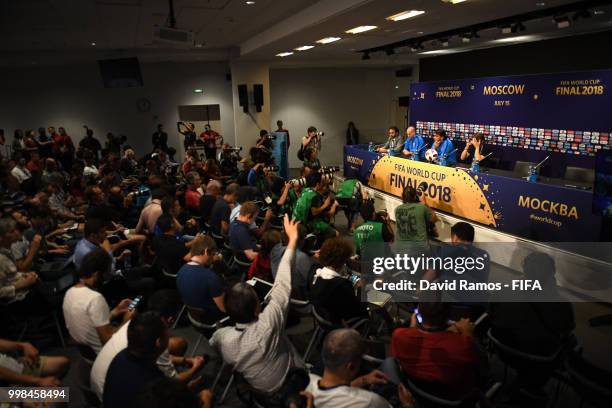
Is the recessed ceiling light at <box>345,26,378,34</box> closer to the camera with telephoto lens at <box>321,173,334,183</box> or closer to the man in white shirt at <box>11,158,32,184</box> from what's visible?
the camera with telephoto lens at <box>321,173,334,183</box>

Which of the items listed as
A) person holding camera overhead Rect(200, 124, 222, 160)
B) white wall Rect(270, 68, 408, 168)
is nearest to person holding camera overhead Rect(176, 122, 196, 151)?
person holding camera overhead Rect(200, 124, 222, 160)

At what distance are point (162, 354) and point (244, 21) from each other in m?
6.59

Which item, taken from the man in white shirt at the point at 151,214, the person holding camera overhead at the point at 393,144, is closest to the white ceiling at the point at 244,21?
the person holding camera overhead at the point at 393,144

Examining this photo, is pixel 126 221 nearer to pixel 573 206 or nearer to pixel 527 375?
pixel 527 375

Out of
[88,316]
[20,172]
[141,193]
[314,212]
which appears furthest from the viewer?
[20,172]

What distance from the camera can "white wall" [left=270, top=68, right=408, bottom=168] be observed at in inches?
577

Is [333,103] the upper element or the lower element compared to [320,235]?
upper

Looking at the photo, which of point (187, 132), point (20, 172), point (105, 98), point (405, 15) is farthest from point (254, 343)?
point (105, 98)

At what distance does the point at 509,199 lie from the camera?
5.52 metres

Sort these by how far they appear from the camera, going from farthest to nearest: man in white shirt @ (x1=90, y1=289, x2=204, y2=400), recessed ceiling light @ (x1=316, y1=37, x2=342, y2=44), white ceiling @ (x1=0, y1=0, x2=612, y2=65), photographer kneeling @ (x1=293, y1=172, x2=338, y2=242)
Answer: recessed ceiling light @ (x1=316, y1=37, x2=342, y2=44), white ceiling @ (x1=0, y1=0, x2=612, y2=65), photographer kneeling @ (x1=293, y1=172, x2=338, y2=242), man in white shirt @ (x1=90, y1=289, x2=204, y2=400)

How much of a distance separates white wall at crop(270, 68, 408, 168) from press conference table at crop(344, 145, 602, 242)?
7.73 m

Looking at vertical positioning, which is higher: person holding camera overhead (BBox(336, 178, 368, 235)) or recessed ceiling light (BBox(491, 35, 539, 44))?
recessed ceiling light (BBox(491, 35, 539, 44))

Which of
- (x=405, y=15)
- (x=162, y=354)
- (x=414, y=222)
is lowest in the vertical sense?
(x=162, y=354)

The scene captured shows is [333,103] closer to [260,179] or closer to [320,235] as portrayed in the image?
[260,179]
